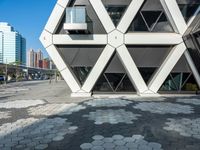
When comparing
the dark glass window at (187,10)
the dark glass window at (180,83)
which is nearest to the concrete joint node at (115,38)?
the dark glass window at (180,83)

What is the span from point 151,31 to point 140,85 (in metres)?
4.40

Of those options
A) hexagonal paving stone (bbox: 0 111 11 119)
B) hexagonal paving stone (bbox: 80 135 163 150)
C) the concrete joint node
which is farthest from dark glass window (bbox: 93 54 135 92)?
hexagonal paving stone (bbox: 80 135 163 150)

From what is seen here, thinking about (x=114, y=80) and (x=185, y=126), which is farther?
(x=114, y=80)

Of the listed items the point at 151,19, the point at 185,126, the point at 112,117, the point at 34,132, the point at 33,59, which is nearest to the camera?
the point at 34,132

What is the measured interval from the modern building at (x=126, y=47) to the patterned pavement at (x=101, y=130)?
21.3ft

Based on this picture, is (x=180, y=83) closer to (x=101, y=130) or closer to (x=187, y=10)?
(x=187, y=10)

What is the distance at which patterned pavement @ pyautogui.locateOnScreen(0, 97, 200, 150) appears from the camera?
574 centimetres

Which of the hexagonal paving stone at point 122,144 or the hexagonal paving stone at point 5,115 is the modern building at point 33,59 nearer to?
the hexagonal paving stone at point 5,115

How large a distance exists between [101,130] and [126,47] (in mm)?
10458

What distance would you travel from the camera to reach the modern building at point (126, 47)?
15984 mm

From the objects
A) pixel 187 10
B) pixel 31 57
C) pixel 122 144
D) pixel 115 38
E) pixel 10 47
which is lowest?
pixel 122 144

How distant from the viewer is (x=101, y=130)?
7.06 m

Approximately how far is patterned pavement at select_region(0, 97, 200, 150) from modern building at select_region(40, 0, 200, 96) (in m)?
6.48

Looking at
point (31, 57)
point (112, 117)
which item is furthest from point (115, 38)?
point (31, 57)
